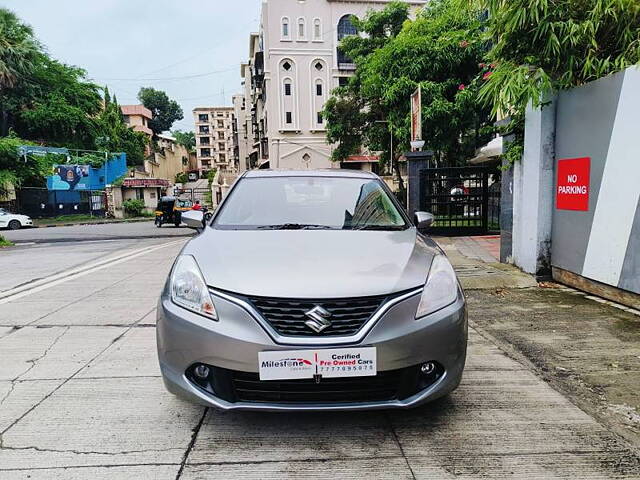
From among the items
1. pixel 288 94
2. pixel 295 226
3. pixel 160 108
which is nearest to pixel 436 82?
pixel 295 226

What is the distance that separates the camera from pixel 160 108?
77938mm

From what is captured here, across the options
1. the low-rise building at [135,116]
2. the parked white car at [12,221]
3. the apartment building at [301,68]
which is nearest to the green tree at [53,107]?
the parked white car at [12,221]

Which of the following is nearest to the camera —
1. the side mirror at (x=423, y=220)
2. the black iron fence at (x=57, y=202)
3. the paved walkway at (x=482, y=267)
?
the side mirror at (x=423, y=220)

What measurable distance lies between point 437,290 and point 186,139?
99.3 meters

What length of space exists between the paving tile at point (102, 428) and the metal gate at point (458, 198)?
9.79 metres

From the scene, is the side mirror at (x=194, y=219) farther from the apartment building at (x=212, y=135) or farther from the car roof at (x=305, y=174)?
the apartment building at (x=212, y=135)

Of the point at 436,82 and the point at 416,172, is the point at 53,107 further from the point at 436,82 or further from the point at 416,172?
the point at 416,172

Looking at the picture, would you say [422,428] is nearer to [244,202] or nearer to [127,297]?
[244,202]

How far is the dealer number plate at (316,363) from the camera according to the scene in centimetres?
232

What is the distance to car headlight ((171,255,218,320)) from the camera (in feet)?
8.20

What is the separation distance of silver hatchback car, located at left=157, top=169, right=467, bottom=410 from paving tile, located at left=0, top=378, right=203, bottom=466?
1.10 feet

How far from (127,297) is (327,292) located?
4816 millimetres

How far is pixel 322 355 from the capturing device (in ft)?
7.63

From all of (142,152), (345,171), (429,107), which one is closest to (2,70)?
(142,152)
